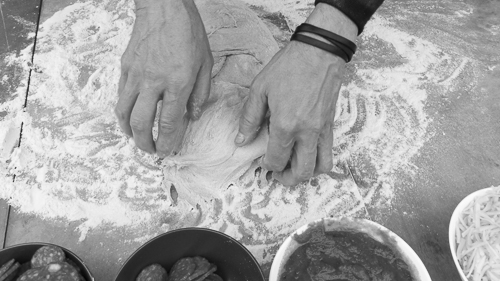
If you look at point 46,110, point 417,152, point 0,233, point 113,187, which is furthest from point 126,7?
point 417,152

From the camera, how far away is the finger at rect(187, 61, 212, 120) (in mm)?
1573

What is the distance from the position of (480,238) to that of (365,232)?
425 millimetres

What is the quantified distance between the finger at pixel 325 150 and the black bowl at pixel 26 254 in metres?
0.97

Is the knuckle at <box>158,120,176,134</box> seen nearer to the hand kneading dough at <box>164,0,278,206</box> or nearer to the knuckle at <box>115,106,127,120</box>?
the knuckle at <box>115,106,127,120</box>

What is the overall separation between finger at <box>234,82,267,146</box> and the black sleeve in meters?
0.45

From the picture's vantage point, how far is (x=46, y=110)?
2.11m

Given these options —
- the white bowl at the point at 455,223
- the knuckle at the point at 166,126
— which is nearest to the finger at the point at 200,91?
the knuckle at the point at 166,126

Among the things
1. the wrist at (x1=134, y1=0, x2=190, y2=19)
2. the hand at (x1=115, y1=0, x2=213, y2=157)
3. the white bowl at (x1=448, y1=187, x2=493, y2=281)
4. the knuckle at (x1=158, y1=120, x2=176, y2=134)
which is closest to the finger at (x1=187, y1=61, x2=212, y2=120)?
the hand at (x1=115, y1=0, x2=213, y2=157)

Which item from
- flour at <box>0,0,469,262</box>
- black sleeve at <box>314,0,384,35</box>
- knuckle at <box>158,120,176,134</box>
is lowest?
flour at <box>0,0,469,262</box>

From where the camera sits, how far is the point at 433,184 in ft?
6.19

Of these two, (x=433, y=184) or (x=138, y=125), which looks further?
(x=433, y=184)

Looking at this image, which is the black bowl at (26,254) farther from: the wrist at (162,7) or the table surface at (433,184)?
the wrist at (162,7)

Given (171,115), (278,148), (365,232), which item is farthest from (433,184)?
(171,115)

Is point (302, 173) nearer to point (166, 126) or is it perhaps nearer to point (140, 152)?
point (166, 126)
